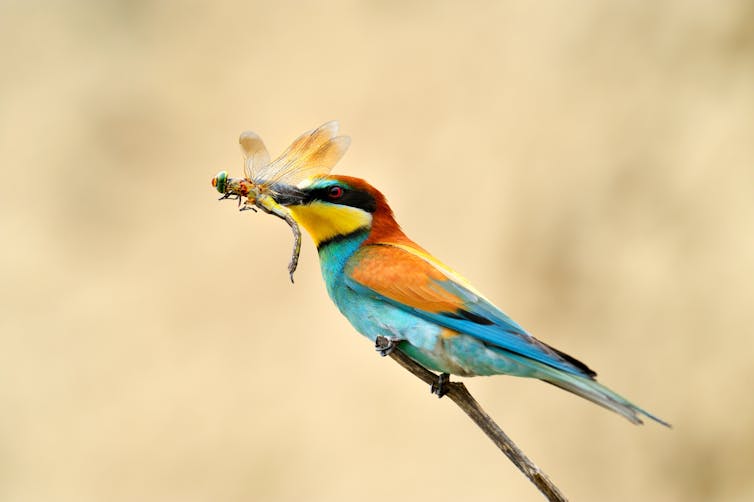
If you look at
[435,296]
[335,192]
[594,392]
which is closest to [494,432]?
[594,392]

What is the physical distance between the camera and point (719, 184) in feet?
8.18

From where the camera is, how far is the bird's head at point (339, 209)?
1070mm

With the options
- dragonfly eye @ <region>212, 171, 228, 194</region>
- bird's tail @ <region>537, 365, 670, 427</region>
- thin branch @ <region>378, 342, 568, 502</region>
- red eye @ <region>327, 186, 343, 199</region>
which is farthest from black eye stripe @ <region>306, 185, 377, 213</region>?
bird's tail @ <region>537, 365, 670, 427</region>

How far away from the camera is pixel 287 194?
1059 millimetres

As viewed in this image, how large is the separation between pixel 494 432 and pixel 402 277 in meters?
0.29

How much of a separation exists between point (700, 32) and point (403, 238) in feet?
6.00

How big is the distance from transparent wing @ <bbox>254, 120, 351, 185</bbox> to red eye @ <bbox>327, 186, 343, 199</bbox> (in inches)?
0.9

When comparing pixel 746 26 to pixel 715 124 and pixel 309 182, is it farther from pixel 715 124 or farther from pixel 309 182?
pixel 309 182

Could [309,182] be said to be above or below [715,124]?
below

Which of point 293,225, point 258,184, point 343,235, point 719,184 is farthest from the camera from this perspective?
point 719,184

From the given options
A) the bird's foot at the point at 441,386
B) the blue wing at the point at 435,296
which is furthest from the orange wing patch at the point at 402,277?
the bird's foot at the point at 441,386

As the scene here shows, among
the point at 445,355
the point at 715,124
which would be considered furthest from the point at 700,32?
the point at 445,355

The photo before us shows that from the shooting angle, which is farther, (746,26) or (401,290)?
(746,26)

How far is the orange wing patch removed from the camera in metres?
1.00
